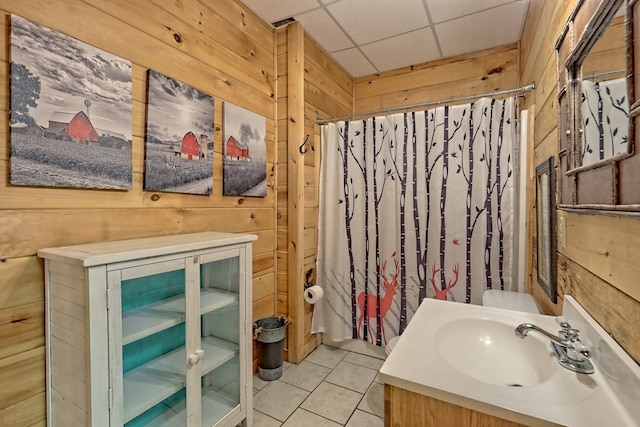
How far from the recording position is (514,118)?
1.87m

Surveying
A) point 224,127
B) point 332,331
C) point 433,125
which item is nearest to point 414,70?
point 433,125

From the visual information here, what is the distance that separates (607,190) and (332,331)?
2037mm

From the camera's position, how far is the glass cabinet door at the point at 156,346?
111 centimetres

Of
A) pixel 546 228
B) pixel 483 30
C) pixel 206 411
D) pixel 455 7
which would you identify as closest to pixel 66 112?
pixel 206 411

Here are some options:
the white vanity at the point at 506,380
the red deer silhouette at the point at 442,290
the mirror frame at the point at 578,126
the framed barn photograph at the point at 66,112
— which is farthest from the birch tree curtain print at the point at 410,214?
the framed barn photograph at the point at 66,112

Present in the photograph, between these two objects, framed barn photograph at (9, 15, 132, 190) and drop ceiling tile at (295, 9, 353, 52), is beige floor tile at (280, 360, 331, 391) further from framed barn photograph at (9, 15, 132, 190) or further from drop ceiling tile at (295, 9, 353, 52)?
drop ceiling tile at (295, 9, 353, 52)

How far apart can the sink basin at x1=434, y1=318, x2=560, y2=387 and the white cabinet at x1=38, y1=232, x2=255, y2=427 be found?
3.16ft

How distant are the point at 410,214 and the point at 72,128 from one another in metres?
1.91

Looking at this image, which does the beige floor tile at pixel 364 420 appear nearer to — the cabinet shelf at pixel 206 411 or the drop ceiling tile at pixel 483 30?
the cabinet shelf at pixel 206 411

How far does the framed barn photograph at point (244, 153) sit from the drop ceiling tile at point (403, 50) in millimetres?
1197

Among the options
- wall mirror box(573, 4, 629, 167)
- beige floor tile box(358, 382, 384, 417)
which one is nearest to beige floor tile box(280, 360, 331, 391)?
beige floor tile box(358, 382, 384, 417)

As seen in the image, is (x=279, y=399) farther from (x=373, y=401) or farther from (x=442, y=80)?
(x=442, y=80)

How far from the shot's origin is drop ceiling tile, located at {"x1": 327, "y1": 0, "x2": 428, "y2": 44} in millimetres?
1918

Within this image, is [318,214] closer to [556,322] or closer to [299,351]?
[299,351]
